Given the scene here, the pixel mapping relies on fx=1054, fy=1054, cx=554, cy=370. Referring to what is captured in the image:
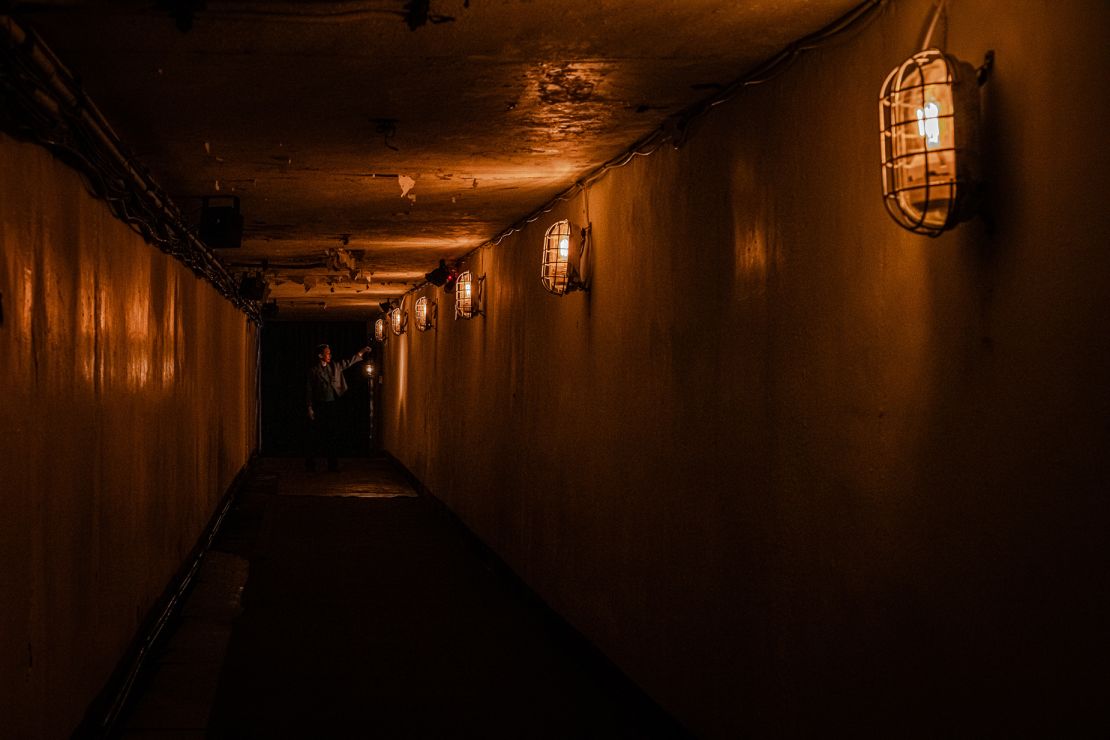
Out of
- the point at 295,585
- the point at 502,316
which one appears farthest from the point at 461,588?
the point at 502,316

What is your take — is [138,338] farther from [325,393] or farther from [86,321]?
[325,393]

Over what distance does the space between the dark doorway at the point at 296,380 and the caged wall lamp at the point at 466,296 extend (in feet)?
40.6

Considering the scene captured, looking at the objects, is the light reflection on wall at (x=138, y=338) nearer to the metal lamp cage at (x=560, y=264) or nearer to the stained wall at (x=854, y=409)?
the metal lamp cage at (x=560, y=264)

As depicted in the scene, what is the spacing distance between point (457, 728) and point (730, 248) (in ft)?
8.50

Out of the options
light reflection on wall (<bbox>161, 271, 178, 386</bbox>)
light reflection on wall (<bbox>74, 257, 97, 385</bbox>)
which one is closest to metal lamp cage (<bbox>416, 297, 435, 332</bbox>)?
light reflection on wall (<bbox>161, 271, 178, 386</bbox>)

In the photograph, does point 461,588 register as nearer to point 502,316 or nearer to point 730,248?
point 502,316

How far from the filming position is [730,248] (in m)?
4.08

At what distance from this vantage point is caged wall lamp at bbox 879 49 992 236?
238cm

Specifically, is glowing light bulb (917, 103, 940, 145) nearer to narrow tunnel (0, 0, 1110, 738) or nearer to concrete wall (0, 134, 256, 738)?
narrow tunnel (0, 0, 1110, 738)

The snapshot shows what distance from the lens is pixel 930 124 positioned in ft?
7.96

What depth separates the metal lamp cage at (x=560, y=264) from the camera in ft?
20.2

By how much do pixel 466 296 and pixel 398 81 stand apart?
591cm

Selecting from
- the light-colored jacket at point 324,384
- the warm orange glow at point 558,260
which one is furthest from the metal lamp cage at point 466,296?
the light-colored jacket at point 324,384

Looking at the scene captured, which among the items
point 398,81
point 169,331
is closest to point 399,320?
point 169,331
